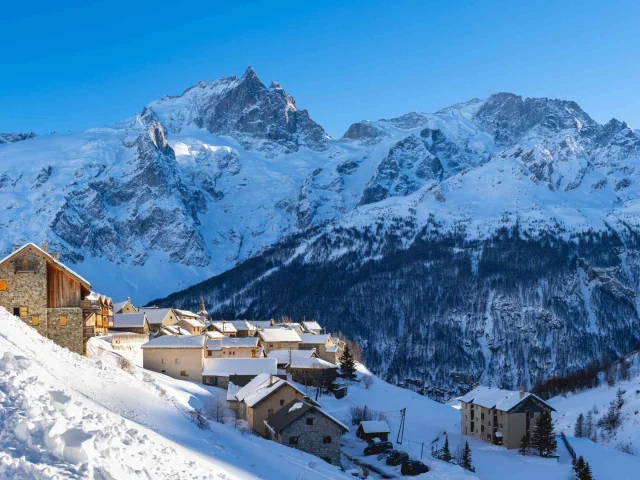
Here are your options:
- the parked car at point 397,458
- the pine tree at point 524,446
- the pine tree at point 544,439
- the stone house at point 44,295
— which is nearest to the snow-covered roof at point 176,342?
the stone house at point 44,295

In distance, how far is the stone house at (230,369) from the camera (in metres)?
77.6

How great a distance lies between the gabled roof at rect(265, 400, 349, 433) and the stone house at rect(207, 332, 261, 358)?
41239 mm

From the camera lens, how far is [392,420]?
80562mm

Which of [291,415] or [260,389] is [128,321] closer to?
[260,389]

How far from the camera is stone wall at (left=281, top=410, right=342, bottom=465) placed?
5022 centimetres

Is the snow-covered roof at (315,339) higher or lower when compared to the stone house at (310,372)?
higher

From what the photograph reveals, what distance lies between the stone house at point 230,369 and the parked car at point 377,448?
20.4 meters

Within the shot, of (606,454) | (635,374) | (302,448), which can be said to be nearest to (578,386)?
(635,374)

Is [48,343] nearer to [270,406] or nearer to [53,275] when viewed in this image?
[53,275]

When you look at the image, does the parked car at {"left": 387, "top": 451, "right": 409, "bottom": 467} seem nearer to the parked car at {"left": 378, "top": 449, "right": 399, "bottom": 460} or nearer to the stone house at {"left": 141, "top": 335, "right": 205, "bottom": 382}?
the parked car at {"left": 378, "top": 449, "right": 399, "bottom": 460}

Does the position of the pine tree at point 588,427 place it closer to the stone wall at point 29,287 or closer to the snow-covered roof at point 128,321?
the snow-covered roof at point 128,321

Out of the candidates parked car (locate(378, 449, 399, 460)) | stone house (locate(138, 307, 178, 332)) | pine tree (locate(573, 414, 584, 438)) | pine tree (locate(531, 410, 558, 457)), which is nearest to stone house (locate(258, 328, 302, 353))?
stone house (locate(138, 307, 178, 332))

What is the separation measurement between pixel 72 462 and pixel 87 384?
1911 centimetres

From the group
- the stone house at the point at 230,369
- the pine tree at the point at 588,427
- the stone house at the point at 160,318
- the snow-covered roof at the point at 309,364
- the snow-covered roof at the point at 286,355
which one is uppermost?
the stone house at the point at 160,318
